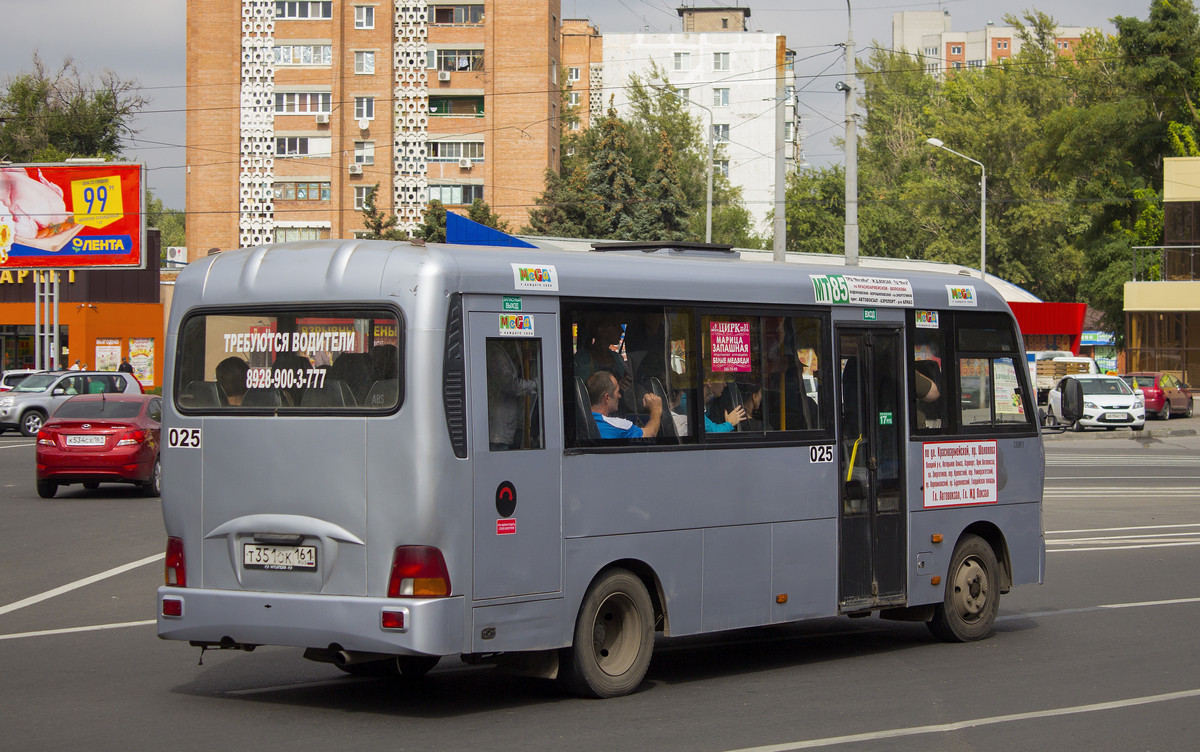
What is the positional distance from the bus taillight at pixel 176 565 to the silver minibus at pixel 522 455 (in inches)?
0.4

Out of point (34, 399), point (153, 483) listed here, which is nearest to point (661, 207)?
point (34, 399)

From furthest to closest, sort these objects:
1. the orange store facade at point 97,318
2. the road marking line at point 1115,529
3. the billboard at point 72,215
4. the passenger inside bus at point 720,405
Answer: the orange store facade at point 97,318, the billboard at point 72,215, the road marking line at point 1115,529, the passenger inside bus at point 720,405

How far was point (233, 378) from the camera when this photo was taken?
7.73 metres

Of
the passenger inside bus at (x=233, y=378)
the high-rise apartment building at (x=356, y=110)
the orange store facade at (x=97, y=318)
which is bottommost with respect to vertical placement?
the passenger inside bus at (x=233, y=378)

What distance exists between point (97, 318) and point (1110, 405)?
131 feet

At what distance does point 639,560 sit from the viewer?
803 centimetres

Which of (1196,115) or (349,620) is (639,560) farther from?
(1196,115)

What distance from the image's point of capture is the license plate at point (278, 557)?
727cm

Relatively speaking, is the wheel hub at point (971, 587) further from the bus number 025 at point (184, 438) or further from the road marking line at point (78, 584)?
the road marking line at point (78, 584)

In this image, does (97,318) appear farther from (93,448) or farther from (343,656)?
(343,656)

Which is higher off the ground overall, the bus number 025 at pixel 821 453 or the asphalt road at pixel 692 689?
the bus number 025 at pixel 821 453

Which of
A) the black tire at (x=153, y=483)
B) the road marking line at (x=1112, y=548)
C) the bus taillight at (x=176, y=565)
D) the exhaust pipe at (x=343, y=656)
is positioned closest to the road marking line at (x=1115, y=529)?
the road marking line at (x=1112, y=548)

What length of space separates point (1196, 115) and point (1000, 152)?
861 inches

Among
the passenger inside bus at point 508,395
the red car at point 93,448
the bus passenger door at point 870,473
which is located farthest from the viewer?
the red car at point 93,448
